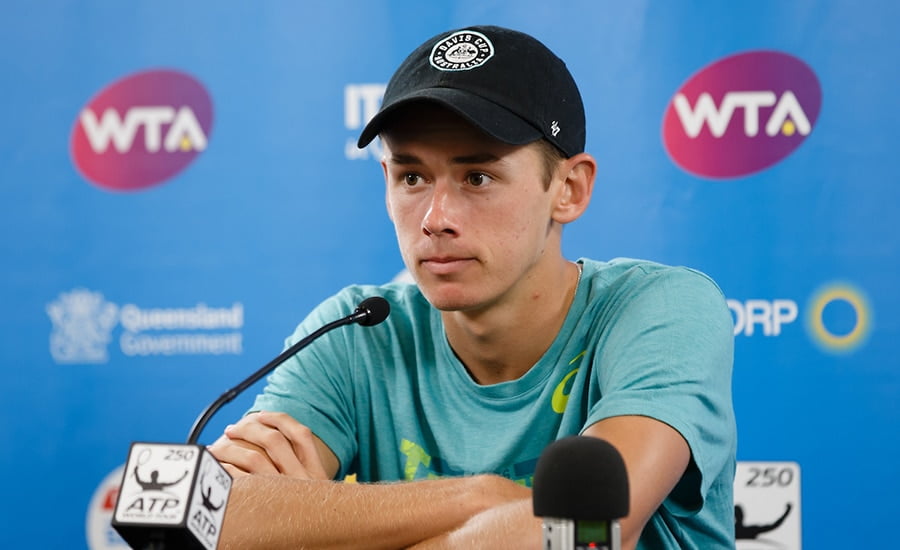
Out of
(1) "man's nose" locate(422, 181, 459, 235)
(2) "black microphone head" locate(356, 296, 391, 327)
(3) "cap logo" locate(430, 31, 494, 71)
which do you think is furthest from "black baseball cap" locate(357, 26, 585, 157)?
(2) "black microphone head" locate(356, 296, 391, 327)

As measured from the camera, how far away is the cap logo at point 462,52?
1638 mm

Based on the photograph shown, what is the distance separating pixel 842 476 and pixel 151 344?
1629mm

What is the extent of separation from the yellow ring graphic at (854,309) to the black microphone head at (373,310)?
1.18 metres

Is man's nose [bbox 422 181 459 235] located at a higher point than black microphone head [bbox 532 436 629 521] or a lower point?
higher

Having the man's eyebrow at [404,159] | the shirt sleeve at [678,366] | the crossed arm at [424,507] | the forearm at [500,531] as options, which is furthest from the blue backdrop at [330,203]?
the forearm at [500,531]

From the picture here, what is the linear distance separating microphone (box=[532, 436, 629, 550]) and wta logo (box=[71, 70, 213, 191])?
1956mm

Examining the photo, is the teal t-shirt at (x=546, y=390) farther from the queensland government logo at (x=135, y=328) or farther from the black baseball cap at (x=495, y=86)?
the queensland government logo at (x=135, y=328)

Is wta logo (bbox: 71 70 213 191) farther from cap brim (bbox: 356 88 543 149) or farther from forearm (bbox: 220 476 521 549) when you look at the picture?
forearm (bbox: 220 476 521 549)

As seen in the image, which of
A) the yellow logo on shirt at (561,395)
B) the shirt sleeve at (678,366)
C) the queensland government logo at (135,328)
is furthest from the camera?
the queensland government logo at (135,328)

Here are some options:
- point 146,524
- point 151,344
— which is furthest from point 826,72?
point 146,524

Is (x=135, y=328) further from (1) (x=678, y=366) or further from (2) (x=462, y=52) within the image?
(1) (x=678, y=366)

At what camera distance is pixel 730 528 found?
169 cm

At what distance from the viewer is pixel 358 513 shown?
1.47 meters

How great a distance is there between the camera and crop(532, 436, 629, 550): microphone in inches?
34.2
